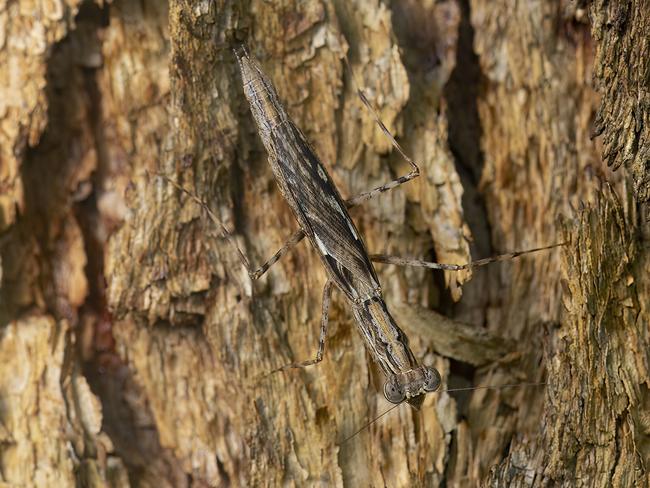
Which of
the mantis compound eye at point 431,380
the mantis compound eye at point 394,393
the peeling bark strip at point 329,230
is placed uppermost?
the peeling bark strip at point 329,230

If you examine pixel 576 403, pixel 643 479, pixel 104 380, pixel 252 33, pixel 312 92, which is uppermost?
pixel 252 33

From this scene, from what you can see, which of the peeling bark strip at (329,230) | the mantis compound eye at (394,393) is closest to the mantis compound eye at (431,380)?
the peeling bark strip at (329,230)

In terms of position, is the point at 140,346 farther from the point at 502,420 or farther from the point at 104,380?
the point at 502,420

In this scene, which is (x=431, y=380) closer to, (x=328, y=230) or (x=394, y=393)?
(x=394, y=393)

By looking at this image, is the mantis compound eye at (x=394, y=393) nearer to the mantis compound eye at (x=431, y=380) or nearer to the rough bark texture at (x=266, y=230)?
the mantis compound eye at (x=431, y=380)

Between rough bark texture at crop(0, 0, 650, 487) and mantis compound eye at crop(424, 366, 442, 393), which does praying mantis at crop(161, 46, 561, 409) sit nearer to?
mantis compound eye at crop(424, 366, 442, 393)

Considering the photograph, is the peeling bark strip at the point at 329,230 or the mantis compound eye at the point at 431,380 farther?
the peeling bark strip at the point at 329,230

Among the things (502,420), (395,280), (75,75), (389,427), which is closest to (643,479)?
(502,420)
